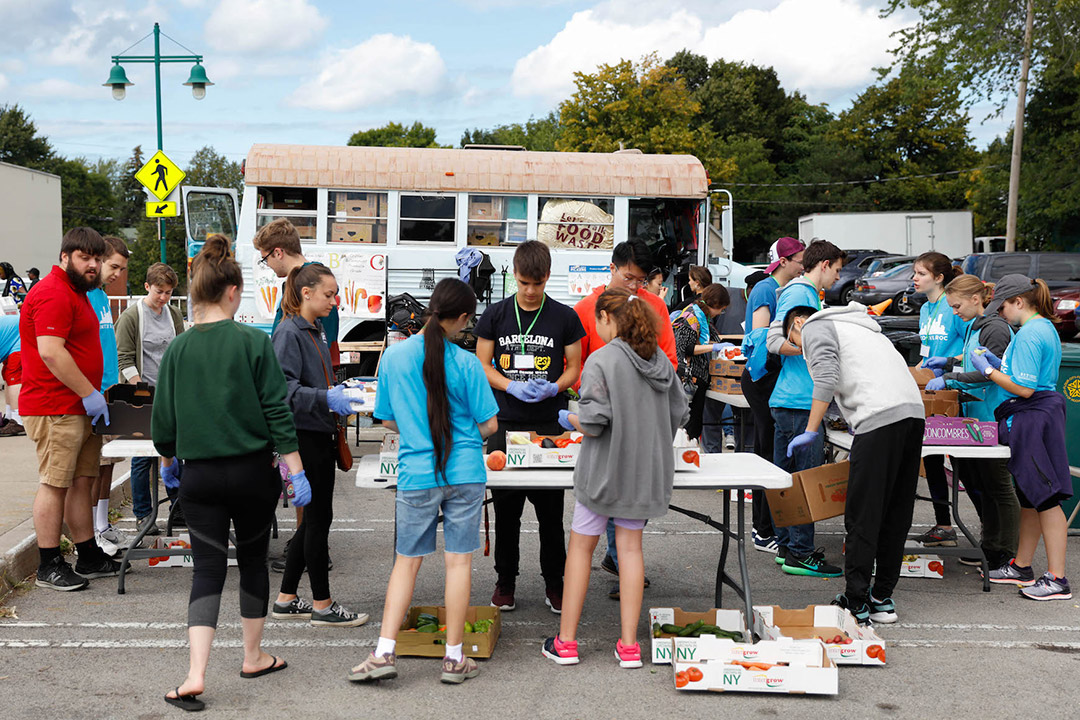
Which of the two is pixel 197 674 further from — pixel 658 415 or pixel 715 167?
pixel 715 167

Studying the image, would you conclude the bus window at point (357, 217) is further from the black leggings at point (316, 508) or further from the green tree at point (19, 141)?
the green tree at point (19, 141)

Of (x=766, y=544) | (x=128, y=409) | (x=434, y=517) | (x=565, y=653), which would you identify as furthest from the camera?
(x=766, y=544)

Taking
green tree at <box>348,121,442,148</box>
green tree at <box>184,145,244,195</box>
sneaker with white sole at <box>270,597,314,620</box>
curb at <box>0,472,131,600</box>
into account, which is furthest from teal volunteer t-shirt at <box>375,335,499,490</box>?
green tree at <box>184,145,244,195</box>

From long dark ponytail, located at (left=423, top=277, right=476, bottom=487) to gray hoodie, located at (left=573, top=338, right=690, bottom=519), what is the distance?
62cm

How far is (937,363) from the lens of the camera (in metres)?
6.80

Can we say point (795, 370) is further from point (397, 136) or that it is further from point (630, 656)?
point (397, 136)

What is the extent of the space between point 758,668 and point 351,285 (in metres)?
9.65

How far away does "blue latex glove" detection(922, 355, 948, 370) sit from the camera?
677 centimetres

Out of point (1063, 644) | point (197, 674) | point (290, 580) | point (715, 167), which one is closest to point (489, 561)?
point (290, 580)

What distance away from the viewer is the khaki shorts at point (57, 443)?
5734 millimetres

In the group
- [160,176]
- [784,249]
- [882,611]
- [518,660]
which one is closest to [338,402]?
[518,660]

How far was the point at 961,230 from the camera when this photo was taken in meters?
33.9

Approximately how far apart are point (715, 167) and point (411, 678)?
1475 inches

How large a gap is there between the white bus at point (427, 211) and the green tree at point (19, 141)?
65.9m
